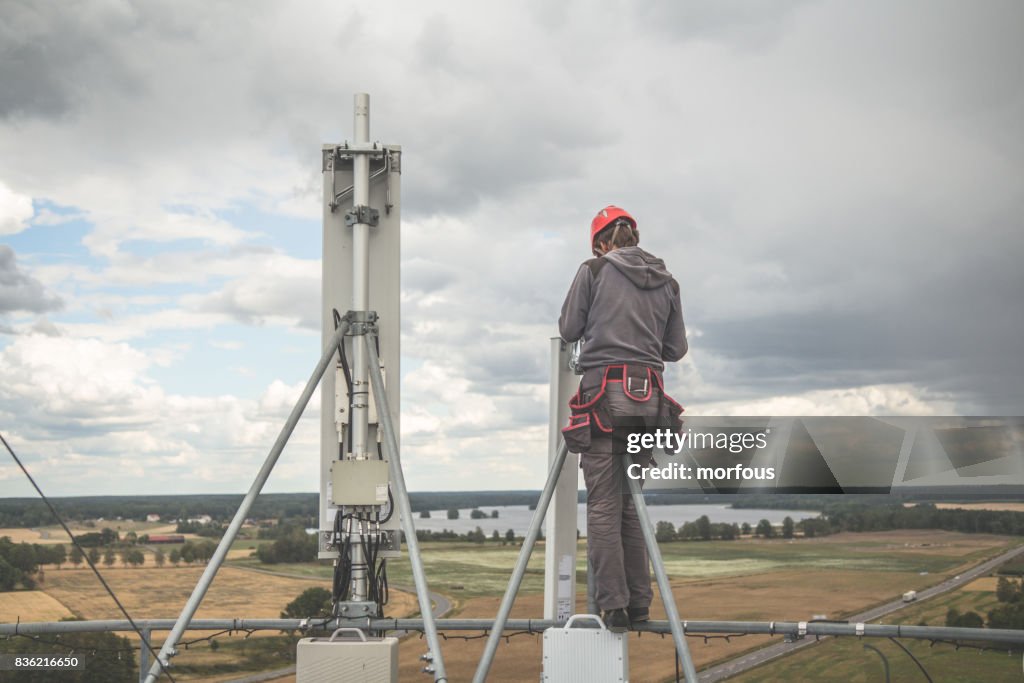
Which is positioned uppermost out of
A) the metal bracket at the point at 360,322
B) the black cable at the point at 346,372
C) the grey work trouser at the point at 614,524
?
the metal bracket at the point at 360,322

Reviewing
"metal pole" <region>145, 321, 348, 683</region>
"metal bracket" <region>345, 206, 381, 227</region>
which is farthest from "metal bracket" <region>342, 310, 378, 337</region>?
"metal bracket" <region>345, 206, 381, 227</region>

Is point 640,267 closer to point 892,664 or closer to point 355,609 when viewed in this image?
point 892,664

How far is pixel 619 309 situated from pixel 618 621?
158cm

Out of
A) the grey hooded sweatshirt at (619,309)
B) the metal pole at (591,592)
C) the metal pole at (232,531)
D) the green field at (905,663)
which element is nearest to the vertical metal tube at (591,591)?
the metal pole at (591,592)

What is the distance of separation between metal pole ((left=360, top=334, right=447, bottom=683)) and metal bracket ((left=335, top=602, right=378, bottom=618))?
1.87 ft

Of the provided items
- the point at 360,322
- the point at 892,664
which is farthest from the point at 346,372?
the point at 892,664

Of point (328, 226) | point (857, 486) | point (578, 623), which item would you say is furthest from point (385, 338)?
point (857, 486)

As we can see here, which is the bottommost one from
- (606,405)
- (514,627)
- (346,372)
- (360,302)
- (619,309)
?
(514,627)

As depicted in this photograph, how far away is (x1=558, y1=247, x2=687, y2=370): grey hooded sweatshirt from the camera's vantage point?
4.62 metres

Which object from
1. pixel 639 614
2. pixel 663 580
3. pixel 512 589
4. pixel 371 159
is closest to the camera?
pixel 663 580

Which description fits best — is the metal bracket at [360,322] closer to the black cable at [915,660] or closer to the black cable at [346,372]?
the black cable at [346,372]

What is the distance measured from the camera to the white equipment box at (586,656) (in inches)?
178

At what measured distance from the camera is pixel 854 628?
4.85 meters

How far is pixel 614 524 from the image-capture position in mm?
4555
